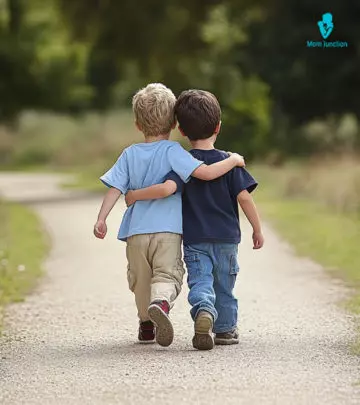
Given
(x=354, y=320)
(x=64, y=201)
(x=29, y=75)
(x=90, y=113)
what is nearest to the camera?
(x=354, y=320)

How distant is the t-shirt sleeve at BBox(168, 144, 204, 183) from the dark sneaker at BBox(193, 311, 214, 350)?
80cm

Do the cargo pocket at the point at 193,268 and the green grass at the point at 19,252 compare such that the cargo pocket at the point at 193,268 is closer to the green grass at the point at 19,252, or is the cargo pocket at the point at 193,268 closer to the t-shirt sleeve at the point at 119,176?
the t-shirt sleeve at the point at 119,176

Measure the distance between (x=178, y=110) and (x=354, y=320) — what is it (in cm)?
203

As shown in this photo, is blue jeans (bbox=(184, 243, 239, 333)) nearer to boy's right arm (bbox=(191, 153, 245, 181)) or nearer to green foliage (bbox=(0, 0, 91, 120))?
boy's right arm (bbox=(191, 153, 245, 181))

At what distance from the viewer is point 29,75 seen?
3544 cm

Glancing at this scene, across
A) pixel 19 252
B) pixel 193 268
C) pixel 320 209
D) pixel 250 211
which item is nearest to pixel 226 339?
pixel 193 268

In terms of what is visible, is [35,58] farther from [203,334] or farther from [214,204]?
[203,334]

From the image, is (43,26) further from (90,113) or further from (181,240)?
(181,240)

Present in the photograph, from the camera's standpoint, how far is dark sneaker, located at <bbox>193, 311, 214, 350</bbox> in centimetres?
684

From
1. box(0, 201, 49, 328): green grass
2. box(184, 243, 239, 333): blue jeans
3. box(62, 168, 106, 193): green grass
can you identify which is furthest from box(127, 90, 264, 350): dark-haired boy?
box(62, 168, 106, 193): green grass

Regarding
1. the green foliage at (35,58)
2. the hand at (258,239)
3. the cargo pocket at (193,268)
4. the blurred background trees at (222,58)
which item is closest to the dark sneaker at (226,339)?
the cargo pocket at (193,268)

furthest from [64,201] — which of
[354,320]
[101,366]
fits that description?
[101,366]

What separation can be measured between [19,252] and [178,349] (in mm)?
6882

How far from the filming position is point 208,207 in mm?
7109
